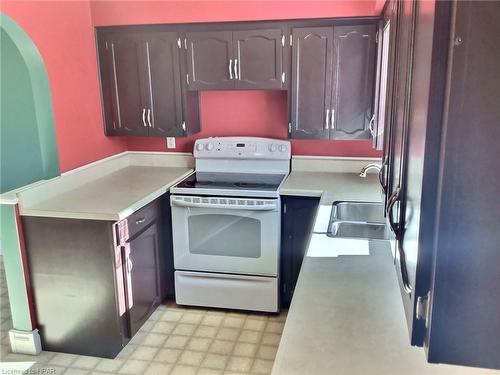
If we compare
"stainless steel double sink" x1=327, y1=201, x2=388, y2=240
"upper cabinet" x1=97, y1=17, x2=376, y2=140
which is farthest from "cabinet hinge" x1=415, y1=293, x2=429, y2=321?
"upper cabinet" x1=97, y1=17, x2=376, y2=140

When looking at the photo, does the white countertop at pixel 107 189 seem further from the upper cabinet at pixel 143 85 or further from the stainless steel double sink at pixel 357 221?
the stainless steel double sink at pixel 357 221

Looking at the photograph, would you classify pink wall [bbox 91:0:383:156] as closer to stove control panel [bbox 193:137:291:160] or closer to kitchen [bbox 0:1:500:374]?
kitchen [bbox 0:1:500:374]

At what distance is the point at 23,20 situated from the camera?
2598mm

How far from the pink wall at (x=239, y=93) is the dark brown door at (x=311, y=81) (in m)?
0.15

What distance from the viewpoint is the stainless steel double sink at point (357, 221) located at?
92.5 inches

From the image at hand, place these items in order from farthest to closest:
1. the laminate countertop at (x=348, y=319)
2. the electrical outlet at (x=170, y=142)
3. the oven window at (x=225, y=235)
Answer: the electrical outlet at (x=170, y=142), the oven window at (x=225, y=235), the laminate countertop at (x=348, y=319)

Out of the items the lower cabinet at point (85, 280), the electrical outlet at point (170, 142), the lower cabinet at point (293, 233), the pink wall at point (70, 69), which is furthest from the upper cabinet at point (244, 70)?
the lower cabinet at point (85, 280)

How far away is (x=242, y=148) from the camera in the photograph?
11.3 ft

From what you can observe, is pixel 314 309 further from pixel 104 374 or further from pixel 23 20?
pixel 23 20

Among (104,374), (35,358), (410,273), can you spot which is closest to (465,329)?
(410,273)

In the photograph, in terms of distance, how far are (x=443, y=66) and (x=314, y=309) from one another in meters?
0.96

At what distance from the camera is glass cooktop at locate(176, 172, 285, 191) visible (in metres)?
3.10

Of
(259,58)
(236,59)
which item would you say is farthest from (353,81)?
(236,59)

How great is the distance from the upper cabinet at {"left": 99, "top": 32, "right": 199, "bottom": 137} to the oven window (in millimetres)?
737
